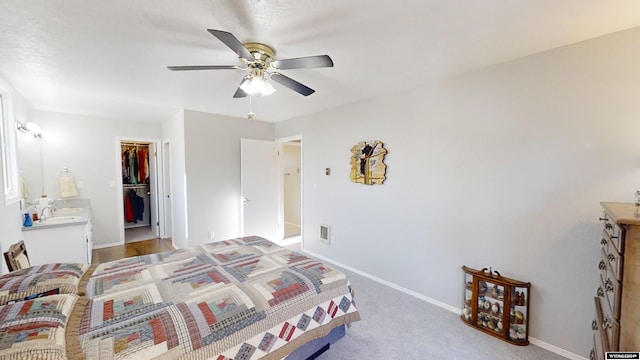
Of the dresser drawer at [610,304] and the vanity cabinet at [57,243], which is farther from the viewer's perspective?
the vanity cabinet at [57,243]

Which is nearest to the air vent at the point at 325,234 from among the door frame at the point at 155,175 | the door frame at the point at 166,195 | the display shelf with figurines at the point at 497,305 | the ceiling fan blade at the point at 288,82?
the display shelf with figurines at the point at 497,305

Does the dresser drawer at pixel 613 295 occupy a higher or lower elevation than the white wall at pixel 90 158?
lower

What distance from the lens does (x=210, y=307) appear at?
1.36m

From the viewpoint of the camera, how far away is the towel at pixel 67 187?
387cm

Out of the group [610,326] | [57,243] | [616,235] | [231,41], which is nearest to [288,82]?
[231,41]

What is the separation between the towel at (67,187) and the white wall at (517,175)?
458 centimetres

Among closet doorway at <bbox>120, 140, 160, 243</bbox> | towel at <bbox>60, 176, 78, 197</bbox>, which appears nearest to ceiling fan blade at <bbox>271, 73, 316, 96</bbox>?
towel at <bbox>60, 176, 78, 197</bbox>

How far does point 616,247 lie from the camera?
125 cm

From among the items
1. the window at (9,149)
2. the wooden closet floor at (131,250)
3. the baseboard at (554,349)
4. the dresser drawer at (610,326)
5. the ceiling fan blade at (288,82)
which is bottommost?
the baseboard at (554,349)

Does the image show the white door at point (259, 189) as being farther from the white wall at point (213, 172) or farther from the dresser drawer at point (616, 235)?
the dresser drawer at point (616, 235)

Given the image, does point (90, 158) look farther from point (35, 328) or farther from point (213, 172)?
point (35, 328)

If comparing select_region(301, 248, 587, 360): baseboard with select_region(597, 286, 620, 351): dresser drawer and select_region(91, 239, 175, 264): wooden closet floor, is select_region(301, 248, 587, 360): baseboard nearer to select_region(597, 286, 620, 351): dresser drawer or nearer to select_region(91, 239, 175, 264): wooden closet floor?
select_region(597, 286, 620, 351): dresser drawer

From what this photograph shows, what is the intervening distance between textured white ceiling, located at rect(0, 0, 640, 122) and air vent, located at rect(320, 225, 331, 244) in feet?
7.04

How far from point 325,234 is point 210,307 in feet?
8.52
